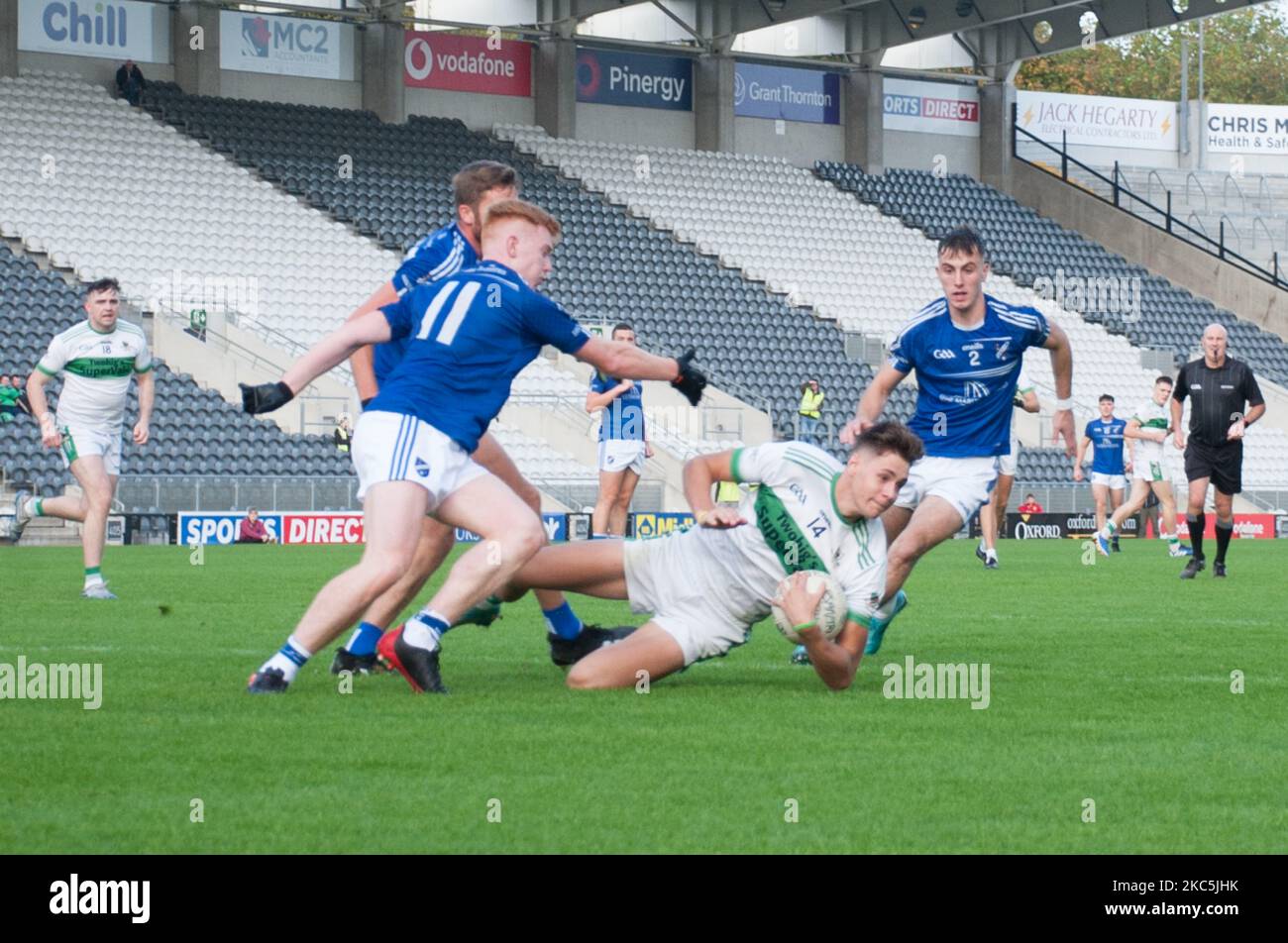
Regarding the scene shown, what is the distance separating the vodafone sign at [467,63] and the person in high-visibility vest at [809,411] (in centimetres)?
1223

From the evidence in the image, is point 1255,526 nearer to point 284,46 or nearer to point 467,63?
point 467,63

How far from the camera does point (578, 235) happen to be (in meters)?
38.8

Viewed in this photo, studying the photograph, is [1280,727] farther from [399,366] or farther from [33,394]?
[33,394]

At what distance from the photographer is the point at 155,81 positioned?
38.0 metres

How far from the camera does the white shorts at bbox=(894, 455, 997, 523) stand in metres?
10.7

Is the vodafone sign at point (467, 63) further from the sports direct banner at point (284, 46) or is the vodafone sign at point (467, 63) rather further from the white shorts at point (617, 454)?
the white shorts at point (617, 454)

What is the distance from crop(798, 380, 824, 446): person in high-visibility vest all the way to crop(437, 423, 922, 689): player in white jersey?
2378 cm

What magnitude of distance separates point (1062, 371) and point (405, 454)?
15.9 feet

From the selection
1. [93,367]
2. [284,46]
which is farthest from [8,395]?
[284,46]

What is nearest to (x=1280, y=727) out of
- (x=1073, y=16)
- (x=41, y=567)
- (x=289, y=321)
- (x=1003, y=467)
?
(x=1003, y=467)

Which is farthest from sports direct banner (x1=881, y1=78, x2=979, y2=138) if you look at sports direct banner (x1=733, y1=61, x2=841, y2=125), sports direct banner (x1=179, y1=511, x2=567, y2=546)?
sports direct banner (x1=179, y1=511, x2=567, y2=546)

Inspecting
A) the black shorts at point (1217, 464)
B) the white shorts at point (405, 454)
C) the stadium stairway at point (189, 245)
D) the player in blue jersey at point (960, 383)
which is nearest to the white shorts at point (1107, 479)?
the stadium stairway at point (189, 245)

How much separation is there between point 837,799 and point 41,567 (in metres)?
14.3

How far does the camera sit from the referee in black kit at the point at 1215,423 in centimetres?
1809
